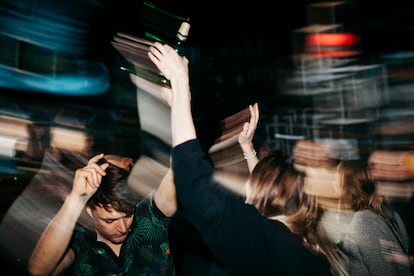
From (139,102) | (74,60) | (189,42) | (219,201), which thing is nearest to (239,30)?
(189,42)

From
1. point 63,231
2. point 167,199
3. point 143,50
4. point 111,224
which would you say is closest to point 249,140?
point 167,199

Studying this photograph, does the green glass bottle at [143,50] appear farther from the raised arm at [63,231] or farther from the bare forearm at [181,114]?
the raised arm at [63,231]

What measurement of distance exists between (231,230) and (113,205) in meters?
0.82

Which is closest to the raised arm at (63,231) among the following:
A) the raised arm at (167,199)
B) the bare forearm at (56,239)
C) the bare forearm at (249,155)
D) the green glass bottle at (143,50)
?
the bare forearm at (56,239)

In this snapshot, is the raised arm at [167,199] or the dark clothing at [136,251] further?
the raised arm at [167,199]

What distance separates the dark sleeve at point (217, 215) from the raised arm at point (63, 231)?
0.68 meters

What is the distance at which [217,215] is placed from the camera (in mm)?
896

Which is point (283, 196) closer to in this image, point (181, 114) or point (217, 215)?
point (217, 215)

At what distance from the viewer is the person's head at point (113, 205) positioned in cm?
148

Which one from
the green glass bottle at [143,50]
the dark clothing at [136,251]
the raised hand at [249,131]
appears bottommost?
the dark clothing at [136,251]

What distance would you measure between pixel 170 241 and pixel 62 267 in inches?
18.8

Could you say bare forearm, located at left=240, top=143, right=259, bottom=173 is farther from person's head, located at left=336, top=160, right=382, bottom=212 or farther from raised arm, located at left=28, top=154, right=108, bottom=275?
raised arm, located at left=28, top=154, right=108, bottom=275

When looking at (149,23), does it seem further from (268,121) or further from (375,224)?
(268,121)

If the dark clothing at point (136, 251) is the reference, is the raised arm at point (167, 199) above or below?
above
